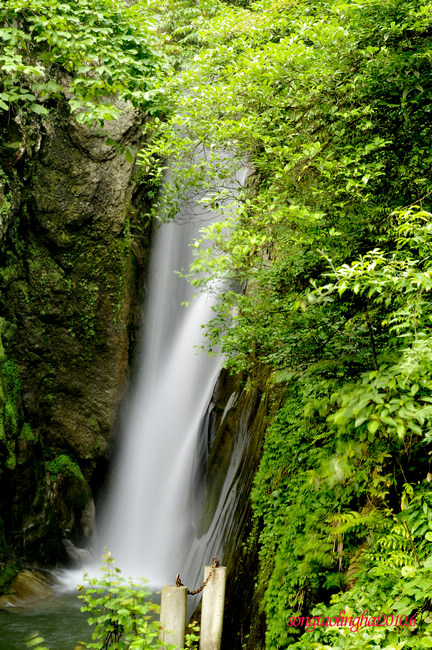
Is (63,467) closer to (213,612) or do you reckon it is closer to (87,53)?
(213,612)

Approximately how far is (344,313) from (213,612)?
2.69m

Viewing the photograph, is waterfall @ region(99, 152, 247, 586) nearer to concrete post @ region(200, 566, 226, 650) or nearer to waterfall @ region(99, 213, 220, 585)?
waterfall @ region(99, 213, 220, 585)

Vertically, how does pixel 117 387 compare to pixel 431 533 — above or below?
above

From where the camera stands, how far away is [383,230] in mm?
3969

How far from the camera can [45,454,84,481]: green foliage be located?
37.2 ft

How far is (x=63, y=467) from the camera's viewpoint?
11.5 meters

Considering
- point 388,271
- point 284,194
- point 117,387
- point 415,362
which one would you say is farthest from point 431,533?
point 117,387

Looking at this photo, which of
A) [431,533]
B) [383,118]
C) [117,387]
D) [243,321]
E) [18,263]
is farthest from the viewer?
[117,387]

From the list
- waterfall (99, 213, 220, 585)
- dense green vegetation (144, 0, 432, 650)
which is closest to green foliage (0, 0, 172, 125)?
dense green vegetation (144, 0, 432, 650)

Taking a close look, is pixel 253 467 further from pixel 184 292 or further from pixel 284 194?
pixel 184 292

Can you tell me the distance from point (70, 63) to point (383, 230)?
4.54 meters

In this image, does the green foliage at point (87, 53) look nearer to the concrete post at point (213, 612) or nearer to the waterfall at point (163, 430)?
the waterfall at point (163, 430)

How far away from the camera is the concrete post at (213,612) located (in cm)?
393

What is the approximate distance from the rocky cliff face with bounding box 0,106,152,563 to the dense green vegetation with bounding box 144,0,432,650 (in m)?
6.40
